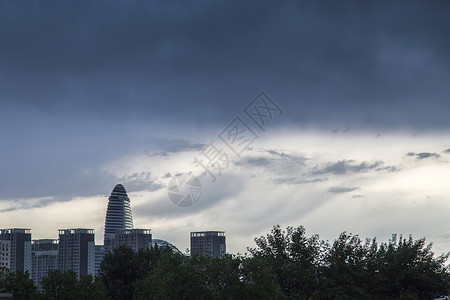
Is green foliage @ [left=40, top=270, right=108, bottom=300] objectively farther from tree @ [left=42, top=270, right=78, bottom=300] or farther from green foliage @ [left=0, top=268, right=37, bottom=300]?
green foliage @ [left=0, top=268, right=37, bottom=300]

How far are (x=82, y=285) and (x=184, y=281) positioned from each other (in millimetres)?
11899

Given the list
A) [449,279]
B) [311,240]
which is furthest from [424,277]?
[311,240]

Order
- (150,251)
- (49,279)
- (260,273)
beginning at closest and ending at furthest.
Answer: (260,273) → (49,279) → (150,251)

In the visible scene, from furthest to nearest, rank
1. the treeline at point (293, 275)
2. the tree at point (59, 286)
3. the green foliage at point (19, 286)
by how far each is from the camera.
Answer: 1. the green foliage at point (19, 286)
2. the tree at point (59, 286)
3. the treeline at point (293, 275)

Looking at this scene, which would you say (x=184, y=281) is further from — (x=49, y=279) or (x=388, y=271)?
(x=388, y=271)

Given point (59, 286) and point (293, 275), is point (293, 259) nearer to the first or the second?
point (293, 275)

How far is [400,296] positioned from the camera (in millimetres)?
45938

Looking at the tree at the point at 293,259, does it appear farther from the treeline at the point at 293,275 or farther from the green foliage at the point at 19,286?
the green foliage at the point at 19,286

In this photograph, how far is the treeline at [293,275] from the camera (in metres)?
44.2

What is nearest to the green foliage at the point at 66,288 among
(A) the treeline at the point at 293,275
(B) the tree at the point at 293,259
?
(A) the treeline at the point at 293,275

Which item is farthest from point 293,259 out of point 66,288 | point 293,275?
point 66,288

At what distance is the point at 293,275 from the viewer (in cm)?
4722

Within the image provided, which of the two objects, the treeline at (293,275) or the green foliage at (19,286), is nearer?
the treeline at (293,275)

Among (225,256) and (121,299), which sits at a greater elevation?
(225,256)
